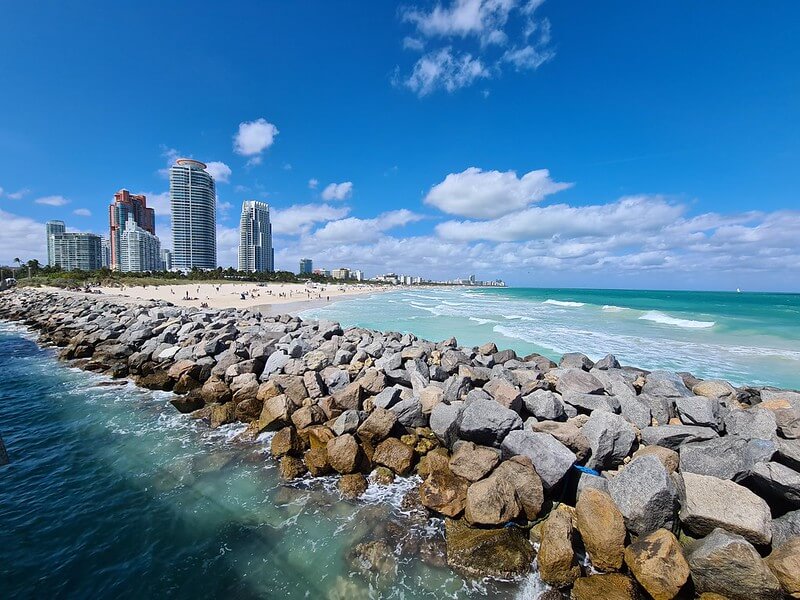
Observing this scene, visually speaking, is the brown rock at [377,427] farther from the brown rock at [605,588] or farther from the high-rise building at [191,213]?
the high-rise building at [191,213]

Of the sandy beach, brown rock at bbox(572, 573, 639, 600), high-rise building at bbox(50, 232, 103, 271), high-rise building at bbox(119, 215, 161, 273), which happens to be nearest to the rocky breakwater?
brown rock at bbox(572, 573, 639, 600)

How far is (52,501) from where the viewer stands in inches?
218

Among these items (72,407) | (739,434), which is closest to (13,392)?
(72,407)

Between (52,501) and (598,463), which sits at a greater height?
(598,463)

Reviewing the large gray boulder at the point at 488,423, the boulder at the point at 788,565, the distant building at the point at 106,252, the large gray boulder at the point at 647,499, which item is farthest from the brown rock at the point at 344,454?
the distant building at the point at 106,252

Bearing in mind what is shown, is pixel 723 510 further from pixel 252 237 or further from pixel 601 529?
pixel 252 237

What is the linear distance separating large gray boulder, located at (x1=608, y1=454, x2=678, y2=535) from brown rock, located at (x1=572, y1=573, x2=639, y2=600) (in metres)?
0.64

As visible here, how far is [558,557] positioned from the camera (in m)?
3.92

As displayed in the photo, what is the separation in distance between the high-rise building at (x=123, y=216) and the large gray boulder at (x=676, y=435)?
466ft

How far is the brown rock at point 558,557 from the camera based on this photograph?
3.90 metres


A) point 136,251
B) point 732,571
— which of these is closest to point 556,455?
point 732,571

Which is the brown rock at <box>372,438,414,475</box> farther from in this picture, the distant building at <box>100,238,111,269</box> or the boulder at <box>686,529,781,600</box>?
the distant building at <box>100,238,111,269</box>

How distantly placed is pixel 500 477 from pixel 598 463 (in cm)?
172

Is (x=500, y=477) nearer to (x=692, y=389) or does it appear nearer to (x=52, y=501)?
(x=692, y=389)
